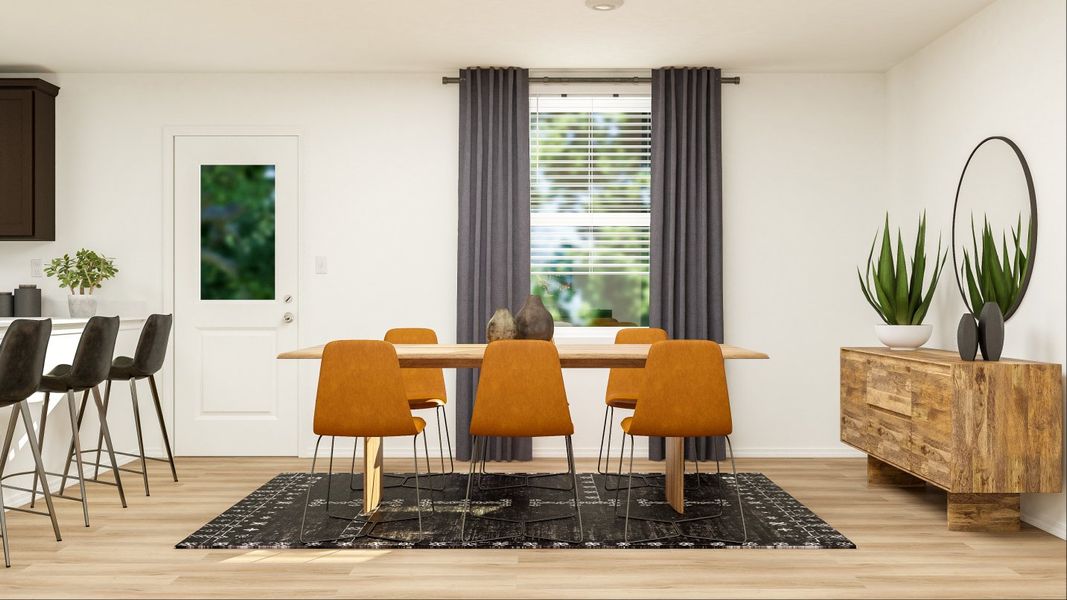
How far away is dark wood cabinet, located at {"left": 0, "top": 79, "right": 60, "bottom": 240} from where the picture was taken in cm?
524

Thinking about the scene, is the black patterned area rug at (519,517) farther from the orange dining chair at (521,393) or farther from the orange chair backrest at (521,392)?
the orange chair backrest at (521,392)

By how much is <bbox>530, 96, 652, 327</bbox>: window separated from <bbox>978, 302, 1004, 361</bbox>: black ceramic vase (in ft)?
7.47

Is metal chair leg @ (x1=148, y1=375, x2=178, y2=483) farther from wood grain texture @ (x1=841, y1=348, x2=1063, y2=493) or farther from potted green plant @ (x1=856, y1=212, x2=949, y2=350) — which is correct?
wood grain texture @ (x1=841, y1=348, x2=1063, y2=493)

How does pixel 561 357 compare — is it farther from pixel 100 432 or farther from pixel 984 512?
pixel 100 432

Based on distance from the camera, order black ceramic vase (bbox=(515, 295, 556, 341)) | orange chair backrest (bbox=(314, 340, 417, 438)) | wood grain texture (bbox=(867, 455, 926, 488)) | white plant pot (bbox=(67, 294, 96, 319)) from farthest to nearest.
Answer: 1. white plant pot (bbox=(67, 294, 96, 319))
2. wood grain texture (bbox=(867, 455, 926, 488))
3. black ceramic vase (bbox=(515, 295, 556, 341))
4. orange chair backrest (bbox=(314, 340, 417, 438))

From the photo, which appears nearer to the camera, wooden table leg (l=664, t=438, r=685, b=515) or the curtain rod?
wooden table leg (l=664, t=438, r=685, b=515)

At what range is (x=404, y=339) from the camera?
4.61 metres

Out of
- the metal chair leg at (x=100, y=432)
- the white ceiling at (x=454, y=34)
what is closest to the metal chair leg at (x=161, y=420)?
the metal chair leg at (x=100, y=432)

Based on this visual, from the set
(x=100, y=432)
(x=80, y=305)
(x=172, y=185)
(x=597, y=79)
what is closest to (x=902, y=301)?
(x=597, y=79)

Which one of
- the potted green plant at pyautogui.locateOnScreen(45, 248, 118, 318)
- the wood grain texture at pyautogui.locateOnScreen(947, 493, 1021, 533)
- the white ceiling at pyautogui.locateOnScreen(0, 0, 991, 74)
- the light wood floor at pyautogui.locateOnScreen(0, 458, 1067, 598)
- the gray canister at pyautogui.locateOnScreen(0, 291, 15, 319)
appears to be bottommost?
the light wood floor at pyautogui.locateOnScreen(0, 458, 1067, 598)

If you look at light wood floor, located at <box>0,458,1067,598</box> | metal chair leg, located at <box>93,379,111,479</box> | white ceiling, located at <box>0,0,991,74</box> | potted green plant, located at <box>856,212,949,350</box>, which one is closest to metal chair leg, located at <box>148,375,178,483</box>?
metal chair leg, located at <box>93,379,111,479</box>

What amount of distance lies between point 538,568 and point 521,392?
0.70 meters

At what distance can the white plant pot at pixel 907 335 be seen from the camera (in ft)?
14.1

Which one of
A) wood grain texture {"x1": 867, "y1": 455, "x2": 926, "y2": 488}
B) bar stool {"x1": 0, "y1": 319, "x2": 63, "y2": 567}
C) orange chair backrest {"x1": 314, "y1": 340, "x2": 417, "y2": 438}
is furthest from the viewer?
wood grain texture {"x1": 867, "y1": 455, "x2": 926, "y2": 488}
